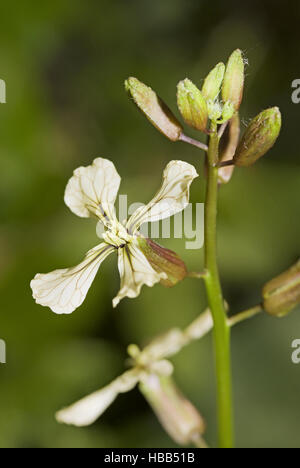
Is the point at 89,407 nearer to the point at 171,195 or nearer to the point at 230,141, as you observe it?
the point at 171,195

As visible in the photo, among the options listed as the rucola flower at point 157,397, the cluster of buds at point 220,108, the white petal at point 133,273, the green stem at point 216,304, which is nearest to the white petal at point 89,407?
the rucola flower at point 157,397

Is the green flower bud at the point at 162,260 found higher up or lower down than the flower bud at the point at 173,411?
higher up

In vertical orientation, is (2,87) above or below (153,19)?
below

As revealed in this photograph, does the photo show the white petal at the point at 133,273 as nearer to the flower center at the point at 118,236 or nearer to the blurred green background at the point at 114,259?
the flower center at the point at 118,236

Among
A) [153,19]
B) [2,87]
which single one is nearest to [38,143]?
[2,87]

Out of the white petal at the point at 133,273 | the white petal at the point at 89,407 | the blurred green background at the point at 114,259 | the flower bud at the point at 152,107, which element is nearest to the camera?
the white petal at the point at 133,273

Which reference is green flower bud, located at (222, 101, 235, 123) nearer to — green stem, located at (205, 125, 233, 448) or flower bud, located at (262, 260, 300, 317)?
green stem, located at (205, 125, 233, 448)

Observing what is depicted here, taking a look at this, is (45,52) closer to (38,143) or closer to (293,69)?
(38,143)
